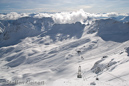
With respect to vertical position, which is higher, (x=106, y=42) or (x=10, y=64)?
(x=106, y=42)

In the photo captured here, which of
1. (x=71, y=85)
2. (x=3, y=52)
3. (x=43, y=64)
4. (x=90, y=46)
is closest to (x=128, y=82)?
(x=71, y=85)

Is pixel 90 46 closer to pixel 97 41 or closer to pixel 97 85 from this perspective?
pixel 97 41

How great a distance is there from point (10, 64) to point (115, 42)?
417 feet

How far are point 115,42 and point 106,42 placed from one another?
10710mm

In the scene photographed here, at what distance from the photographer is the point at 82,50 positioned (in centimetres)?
14012

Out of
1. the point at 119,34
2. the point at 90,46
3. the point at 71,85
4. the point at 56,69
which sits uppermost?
the point at 119,34

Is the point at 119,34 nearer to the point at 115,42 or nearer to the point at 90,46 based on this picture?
the point at 115,42

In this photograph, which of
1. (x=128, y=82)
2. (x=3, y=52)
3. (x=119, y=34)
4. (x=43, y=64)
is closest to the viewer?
(x=128, y=82)

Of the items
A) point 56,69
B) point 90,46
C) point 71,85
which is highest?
point 90,46

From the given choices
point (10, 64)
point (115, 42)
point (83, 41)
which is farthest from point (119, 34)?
point (10, 64)

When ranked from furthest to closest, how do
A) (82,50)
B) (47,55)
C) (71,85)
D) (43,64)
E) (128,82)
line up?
(47,55) → (82,50) → (43,64) → (71,85) → (128,82)

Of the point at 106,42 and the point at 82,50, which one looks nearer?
the point at 82,50

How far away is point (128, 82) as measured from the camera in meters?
30.9

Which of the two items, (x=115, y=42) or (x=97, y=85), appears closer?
(x=97, y=85)
